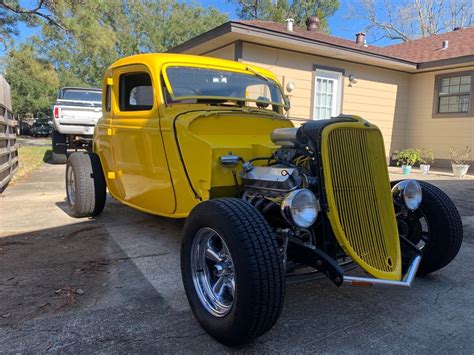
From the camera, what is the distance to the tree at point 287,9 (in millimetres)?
32250

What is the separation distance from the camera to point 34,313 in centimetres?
280

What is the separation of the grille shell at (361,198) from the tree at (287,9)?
31.3 meters

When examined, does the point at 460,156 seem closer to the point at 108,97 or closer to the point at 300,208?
the point at 108,97

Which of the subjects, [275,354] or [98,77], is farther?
[98,77]

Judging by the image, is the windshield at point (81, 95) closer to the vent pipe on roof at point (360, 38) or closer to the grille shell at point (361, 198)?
the vent pipe on roof at point (360, 38)

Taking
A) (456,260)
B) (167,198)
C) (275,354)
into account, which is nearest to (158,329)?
(275,354)

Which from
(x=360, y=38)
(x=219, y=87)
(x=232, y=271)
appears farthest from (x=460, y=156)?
(x=232, y=271)

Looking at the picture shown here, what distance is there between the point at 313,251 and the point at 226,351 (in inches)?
30.8

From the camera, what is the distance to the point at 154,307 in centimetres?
293

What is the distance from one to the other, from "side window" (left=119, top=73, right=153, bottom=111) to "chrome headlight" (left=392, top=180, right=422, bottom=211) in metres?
2.39

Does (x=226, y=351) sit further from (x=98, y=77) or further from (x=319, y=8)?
(x=98, y=77)

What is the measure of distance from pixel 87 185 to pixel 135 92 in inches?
54.0

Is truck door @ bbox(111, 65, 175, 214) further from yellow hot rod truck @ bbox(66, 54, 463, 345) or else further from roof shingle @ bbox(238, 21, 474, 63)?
roof shingle @ bbox(238, 21, 474, 63)

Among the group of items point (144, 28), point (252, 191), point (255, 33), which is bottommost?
point (252, 191)
